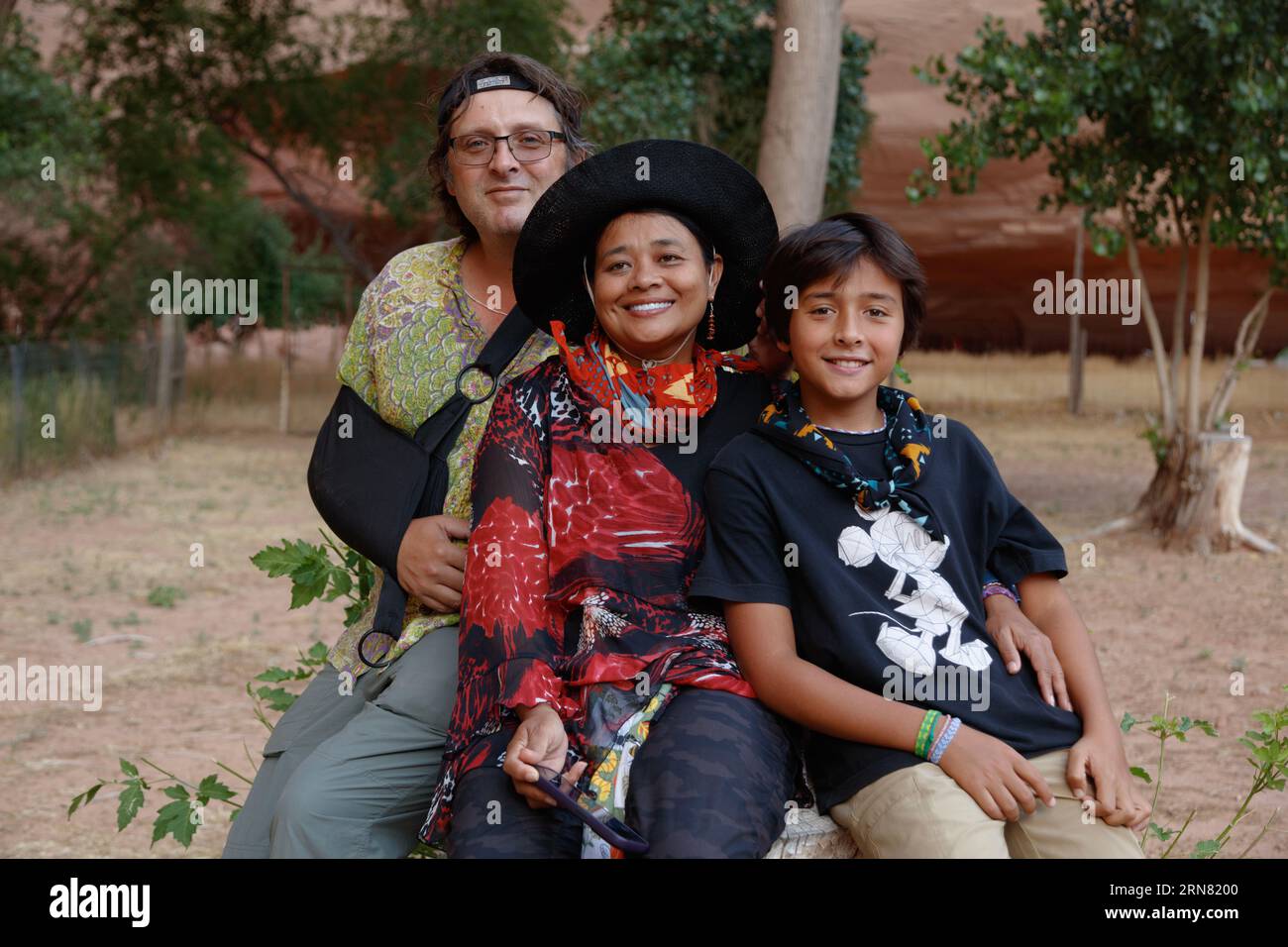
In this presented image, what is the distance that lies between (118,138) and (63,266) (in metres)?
1.83

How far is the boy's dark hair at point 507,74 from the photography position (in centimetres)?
289

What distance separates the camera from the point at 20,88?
38.6 feet

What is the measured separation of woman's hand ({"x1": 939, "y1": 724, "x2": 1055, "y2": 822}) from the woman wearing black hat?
302mm

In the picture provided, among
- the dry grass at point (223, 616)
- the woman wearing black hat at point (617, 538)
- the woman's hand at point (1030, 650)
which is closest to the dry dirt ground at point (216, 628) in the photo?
the dry grass at point (223, 616)

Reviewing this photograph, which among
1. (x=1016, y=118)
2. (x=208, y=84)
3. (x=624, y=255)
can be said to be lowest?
(x=624, y=255)

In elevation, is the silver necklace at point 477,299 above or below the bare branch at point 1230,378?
above

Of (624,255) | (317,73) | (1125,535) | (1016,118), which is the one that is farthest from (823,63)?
(317,73)

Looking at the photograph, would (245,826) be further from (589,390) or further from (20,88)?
(20,88)

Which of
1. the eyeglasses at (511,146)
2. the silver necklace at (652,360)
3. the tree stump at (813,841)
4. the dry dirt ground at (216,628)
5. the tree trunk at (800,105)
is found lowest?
the dry dirt ground at (216,628)

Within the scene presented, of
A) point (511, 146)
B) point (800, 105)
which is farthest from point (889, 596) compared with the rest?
point (800, 105)

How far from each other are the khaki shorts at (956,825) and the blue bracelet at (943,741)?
17 mm

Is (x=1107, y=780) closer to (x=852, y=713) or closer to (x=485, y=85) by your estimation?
(x=852, y=713)

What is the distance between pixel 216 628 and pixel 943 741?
552cm

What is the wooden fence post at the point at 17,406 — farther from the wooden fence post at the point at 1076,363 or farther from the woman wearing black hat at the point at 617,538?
the wooden fence post at the point at 1076,363
